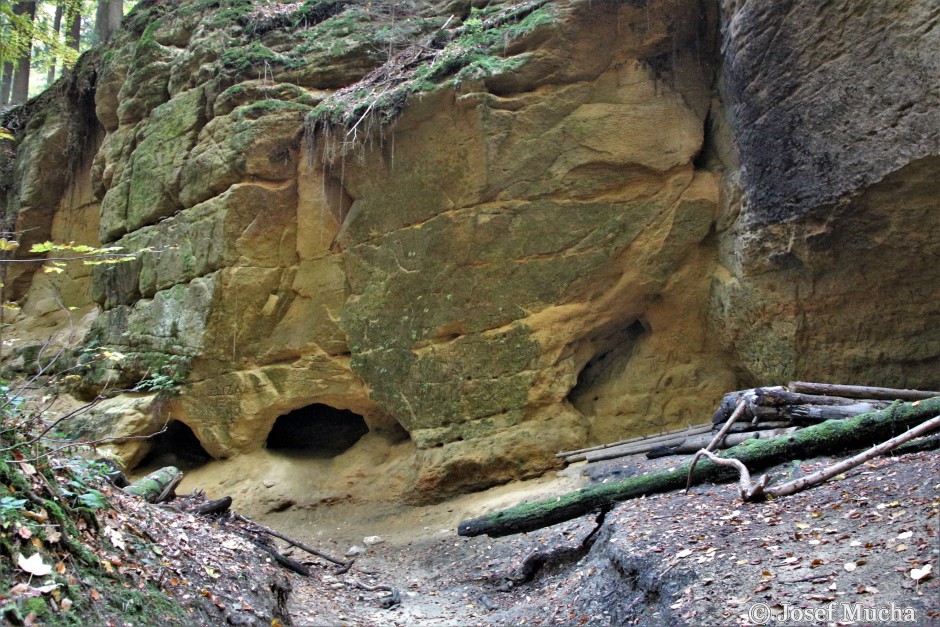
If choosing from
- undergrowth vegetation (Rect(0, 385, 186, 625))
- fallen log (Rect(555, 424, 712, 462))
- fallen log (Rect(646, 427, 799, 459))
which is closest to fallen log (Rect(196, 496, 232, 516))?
undergrowth vegetation (Rect(0, 385, 186, 625))

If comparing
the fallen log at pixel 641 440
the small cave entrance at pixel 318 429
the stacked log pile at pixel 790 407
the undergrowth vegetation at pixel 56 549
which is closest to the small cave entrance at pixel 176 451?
the small cave entrance at pixel 318 429

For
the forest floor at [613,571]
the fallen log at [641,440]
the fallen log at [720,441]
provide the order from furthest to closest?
the fallen log at [641,440] < the fallen log at [720,441] < the forest floor at [613,571]

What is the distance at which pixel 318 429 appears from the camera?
47.4 ft

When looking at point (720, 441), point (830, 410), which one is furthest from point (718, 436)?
point (830, 410)

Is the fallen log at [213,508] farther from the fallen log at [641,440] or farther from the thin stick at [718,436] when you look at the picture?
the thin stick at [718,436]

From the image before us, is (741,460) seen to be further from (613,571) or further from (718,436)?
(613,571)

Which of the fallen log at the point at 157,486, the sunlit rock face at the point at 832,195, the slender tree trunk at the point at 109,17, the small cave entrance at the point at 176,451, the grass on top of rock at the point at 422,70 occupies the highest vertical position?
the slender tree trunk at the point at 109,17

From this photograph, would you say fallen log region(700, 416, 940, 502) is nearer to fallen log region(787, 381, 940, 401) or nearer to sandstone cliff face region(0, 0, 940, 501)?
fallen log region(787, 381, 940, 401)

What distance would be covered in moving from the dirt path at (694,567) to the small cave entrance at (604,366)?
2567 mm

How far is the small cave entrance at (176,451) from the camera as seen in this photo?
13.6 m

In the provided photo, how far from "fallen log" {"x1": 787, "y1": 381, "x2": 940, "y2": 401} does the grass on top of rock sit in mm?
6495

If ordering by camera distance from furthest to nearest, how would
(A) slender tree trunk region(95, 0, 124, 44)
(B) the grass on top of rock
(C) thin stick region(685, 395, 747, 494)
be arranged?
(A) slender tree trunk region(95, 0, 124, 44), (B) the grass on top of rock, (C) thin stick region(685, 395, 747, 494)

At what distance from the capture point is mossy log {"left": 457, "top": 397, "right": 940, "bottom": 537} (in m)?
6.39

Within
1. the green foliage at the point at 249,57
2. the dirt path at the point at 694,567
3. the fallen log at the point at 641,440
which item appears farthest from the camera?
the green foliage at the point at 249,57
